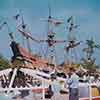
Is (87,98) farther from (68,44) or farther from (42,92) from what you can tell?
(68,44)

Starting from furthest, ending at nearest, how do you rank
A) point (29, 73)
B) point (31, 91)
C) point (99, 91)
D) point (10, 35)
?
point (10, 35) → point (29, 73) → point (99, 91) → point (31, 91)

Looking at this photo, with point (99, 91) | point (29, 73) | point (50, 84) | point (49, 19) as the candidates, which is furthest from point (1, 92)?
point (49, 19)

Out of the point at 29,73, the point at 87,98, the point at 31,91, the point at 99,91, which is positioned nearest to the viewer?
the point at 31,91

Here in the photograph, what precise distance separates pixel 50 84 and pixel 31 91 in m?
0.86

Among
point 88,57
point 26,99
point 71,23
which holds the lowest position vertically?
point 26,99

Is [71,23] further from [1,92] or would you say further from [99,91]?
[1,92]

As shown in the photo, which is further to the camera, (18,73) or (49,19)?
(49,19)

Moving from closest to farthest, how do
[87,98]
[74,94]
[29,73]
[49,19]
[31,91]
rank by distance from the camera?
[74,94], [31,91], [87,98], [29,73], [49,19]

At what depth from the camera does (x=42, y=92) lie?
518 inches

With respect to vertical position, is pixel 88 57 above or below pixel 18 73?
above

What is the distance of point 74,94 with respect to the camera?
39.1 ft

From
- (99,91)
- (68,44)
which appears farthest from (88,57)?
(99,91)

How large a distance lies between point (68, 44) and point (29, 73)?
1117 inches

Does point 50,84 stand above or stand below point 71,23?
below
